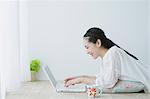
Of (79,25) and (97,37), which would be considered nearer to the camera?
(97,37)

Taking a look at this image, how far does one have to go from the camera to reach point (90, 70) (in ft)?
9.87

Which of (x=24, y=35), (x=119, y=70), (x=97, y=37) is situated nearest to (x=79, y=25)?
(x=24, y=35)

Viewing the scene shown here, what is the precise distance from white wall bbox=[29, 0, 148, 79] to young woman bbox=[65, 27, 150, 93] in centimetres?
72

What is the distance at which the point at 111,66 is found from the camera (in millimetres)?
2143

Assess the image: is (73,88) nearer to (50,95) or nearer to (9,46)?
(50,95)

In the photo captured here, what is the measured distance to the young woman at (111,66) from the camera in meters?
2.16

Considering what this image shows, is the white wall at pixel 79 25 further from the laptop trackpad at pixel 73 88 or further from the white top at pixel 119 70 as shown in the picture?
the white top at pixel 119 70

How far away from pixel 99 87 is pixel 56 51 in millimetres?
911

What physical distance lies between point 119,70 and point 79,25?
89 centimetres

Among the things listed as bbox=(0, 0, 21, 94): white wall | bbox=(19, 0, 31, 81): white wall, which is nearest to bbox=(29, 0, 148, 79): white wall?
bbox=(19, 0, 31, 81): white wall

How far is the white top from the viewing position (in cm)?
216

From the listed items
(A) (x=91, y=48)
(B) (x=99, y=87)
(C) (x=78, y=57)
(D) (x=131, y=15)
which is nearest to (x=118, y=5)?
(D) (x=131, y=15)

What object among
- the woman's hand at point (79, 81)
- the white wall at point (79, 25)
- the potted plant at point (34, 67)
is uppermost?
the white wall at point (79, 25)

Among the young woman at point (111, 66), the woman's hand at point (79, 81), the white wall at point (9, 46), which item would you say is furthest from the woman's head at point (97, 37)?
the white wall at point (9, 46)
